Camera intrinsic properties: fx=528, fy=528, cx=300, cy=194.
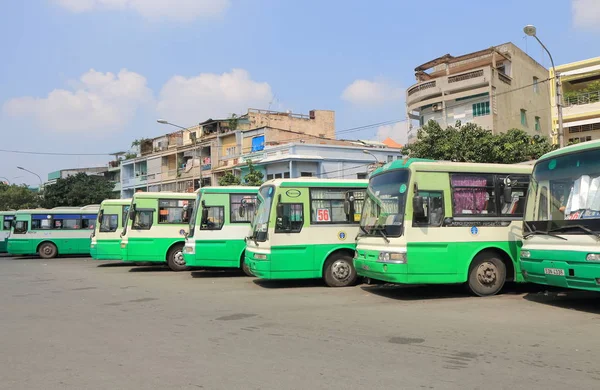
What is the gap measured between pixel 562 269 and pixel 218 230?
10.0 m

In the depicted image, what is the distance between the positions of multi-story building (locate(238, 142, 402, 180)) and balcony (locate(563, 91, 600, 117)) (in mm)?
13398

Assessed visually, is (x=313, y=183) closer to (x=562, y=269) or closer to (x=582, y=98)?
(x=562, y=269)

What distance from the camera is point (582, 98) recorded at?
118 feet

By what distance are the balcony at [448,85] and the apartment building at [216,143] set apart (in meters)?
8.65

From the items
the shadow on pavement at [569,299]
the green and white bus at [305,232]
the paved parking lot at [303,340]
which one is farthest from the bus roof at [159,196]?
the shadow on pavement at [569,299]

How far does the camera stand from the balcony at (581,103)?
34.6 metres

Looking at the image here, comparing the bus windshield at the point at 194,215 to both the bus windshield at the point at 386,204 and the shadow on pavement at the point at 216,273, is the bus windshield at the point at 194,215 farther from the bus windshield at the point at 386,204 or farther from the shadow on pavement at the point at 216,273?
the bus windshield at the point at 386,204

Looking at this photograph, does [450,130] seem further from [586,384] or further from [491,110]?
[586,384]

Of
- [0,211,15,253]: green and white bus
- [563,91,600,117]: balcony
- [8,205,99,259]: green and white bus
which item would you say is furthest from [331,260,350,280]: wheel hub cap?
[563,91,600,117]: balcony

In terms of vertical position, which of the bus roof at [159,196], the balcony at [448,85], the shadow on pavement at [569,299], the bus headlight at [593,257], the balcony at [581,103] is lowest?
the shadow on pavement at [569,299]

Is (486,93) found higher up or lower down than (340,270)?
higher up

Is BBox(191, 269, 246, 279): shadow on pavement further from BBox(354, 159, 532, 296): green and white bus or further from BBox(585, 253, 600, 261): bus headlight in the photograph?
BBox(585, 253, 600, 261): bus headlight

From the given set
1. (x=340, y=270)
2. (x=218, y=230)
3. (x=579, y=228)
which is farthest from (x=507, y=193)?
(x=218, y=230)

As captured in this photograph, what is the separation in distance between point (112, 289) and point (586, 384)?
38.2 ft
